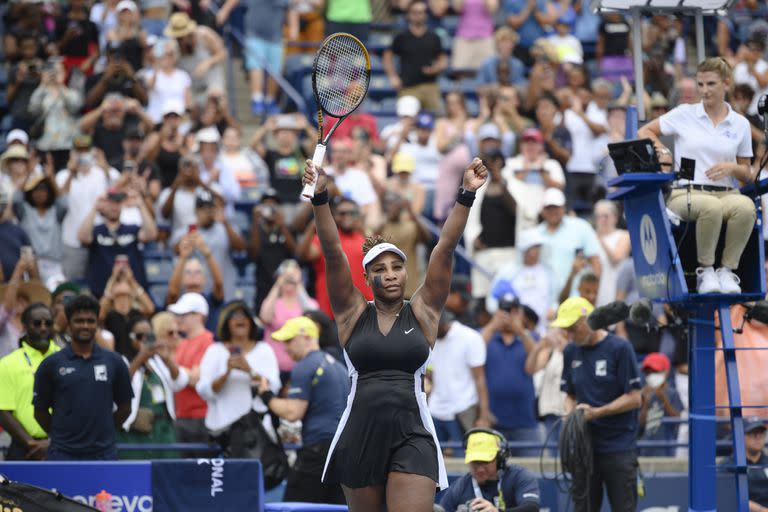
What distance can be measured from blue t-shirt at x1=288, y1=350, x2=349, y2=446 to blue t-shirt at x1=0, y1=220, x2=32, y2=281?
4523 millimetres

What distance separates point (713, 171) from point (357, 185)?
677 centimetres

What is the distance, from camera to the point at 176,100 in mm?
16594

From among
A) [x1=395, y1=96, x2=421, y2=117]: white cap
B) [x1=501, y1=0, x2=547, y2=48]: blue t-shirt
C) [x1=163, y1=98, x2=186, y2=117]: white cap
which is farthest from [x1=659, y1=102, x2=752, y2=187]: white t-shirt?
[x1=501, y1=0, x2=547, y2=48]: blue t-shirt

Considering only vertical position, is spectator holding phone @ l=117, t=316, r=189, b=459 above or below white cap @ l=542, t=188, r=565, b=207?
below

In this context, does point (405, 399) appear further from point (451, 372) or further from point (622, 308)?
point (451, 372)

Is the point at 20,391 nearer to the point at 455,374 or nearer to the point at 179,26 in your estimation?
the point at 455,374

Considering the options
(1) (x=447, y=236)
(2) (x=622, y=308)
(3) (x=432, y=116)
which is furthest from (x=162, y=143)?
(1) (x=447, y=236)

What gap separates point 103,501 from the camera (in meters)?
9.18

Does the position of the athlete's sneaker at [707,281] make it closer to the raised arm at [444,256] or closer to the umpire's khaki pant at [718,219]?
the umpire's khaki pant at [718,219]

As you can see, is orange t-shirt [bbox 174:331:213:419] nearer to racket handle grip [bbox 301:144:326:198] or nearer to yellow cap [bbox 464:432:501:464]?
yellow cap [bbox 464:432:501:464]

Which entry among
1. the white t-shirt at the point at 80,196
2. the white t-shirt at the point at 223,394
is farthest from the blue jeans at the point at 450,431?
the white t-shirt at the point at 80,196

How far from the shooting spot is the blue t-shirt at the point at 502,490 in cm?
910

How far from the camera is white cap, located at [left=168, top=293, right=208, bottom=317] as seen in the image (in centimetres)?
1233

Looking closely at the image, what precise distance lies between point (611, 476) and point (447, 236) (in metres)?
3.51
